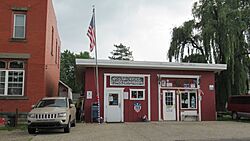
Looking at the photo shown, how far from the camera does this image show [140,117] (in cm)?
2430

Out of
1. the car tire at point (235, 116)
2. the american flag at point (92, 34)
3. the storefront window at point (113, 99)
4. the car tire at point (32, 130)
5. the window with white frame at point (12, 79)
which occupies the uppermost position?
the american flag at point (92, 34)

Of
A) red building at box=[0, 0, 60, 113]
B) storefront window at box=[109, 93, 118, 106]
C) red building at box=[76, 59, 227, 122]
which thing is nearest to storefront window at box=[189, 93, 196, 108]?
red building at box=[76, 59, 227, 122]

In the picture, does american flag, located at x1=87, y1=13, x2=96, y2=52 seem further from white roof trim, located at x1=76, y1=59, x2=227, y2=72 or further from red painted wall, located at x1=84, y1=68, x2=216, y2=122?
red painted wall, located at x1=84, y1=68, x2=216, y2=122

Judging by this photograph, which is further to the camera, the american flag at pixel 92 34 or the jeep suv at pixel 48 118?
the american flag at pixel 92 34

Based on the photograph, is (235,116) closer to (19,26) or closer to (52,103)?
(52,103)

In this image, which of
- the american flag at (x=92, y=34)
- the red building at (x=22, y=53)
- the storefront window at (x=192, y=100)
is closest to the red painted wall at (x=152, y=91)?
the storefront window at (x=192, y=100)

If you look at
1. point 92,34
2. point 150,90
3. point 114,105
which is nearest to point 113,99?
point 114,105

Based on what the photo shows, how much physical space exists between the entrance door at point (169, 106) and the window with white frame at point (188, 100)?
0.83 m

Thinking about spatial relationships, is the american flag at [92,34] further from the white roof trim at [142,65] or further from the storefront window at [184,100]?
the storefront window at [184,100]

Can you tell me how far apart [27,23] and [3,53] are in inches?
99.9

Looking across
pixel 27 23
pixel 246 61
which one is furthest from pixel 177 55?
pixel 27 23

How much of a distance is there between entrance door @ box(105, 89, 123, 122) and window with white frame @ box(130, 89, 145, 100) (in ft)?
2.81

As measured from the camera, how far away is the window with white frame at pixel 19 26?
2222 cm

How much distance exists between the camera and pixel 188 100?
83.5 ft
